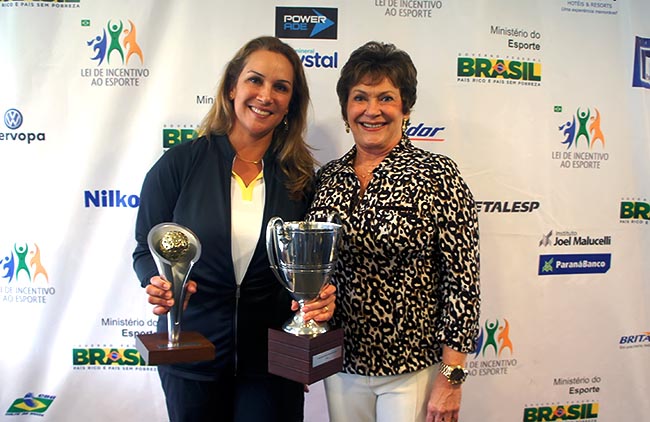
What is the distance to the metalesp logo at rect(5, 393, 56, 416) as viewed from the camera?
1828 millimetres

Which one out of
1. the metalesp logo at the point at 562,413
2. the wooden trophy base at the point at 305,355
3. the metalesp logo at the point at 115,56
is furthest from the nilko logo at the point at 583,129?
the metalesp logo at the point at 115,56

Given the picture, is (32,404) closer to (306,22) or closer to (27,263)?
(27,263)

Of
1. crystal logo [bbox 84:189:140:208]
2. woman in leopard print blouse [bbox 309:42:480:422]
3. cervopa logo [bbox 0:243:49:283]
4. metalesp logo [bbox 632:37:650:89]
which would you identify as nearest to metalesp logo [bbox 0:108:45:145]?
crystal logo [bbox 84:189:140:208]

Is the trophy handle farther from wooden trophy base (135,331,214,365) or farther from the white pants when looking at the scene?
the white pants

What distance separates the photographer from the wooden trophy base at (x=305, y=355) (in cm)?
103

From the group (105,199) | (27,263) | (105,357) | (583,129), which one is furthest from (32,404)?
(583,129)

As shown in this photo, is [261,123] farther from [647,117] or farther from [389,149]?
[647,117]

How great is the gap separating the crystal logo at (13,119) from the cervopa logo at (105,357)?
0.89 metres

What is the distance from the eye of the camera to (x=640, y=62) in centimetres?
191

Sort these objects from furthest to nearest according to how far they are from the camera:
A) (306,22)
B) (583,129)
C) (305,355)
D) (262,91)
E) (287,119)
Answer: (583,129)
(306,22)
(287,119)
(262,91)
(305,355)

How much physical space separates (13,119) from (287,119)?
113 cm

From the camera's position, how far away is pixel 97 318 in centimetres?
180

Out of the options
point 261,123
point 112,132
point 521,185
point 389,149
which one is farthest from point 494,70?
point 112,132

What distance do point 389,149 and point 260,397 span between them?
2.41 ft
